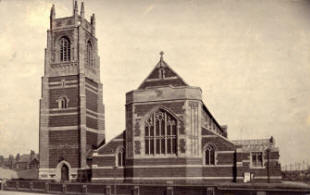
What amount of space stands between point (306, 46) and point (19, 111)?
99.4 feet

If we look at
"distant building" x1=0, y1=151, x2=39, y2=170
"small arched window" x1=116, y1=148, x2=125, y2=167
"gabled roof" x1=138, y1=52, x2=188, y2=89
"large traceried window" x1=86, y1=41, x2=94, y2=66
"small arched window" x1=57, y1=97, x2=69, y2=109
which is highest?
"large traceried window" x1=86, y1=41, x2=94, y2=66

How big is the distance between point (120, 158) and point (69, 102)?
11.5 m

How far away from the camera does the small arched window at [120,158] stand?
4459cm

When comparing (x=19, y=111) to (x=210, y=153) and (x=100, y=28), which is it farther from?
(x=210, y=153)

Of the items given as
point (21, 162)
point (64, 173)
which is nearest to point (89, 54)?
point (64, 173)

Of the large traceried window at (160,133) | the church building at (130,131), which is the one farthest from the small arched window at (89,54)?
the large traceried window at (160,133)

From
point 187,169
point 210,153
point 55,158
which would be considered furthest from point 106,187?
point 55,158

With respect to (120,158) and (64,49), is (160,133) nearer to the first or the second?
Answer: (120,158)

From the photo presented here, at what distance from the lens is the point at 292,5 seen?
32.8 meters

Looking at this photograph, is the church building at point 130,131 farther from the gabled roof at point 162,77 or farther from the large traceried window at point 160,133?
the gabled roof at point 162,77

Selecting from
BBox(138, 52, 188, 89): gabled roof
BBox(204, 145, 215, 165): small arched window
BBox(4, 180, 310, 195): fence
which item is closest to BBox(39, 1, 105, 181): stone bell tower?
BBox(4, 180, 310, 195): fence

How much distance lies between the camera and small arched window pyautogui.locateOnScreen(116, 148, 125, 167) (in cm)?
4459

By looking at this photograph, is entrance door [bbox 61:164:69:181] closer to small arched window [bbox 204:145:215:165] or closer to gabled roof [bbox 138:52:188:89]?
gabled roof [bbox 138:52:188:89]

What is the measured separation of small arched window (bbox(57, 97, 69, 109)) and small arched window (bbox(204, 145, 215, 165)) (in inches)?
752
